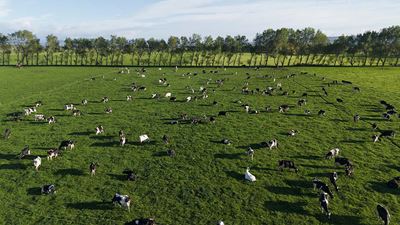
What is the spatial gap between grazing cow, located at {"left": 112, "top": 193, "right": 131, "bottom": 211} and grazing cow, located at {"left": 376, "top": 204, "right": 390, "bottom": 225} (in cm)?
1639

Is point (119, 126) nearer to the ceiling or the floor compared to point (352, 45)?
nearer to the floor

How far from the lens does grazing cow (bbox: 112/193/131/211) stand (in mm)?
22969

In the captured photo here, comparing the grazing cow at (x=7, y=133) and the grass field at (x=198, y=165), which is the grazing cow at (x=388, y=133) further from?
the grazing cow at (x=7, y=133)

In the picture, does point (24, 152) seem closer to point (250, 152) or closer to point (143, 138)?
point (143, 138)

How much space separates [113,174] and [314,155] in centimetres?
1851

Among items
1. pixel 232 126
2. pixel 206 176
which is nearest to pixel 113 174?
pixel 206 176

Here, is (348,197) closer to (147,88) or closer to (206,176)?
(206,176)

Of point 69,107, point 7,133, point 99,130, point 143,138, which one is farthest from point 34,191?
point 69,107

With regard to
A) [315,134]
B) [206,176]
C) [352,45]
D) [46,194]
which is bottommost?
[46,194]

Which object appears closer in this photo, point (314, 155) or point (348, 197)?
point (348, 197)

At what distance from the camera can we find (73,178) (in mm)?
27359

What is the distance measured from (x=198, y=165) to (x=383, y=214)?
14.7 meters

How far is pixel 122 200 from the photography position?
2308 cm

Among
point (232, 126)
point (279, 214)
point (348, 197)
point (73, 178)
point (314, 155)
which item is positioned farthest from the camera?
point (232, 126)
